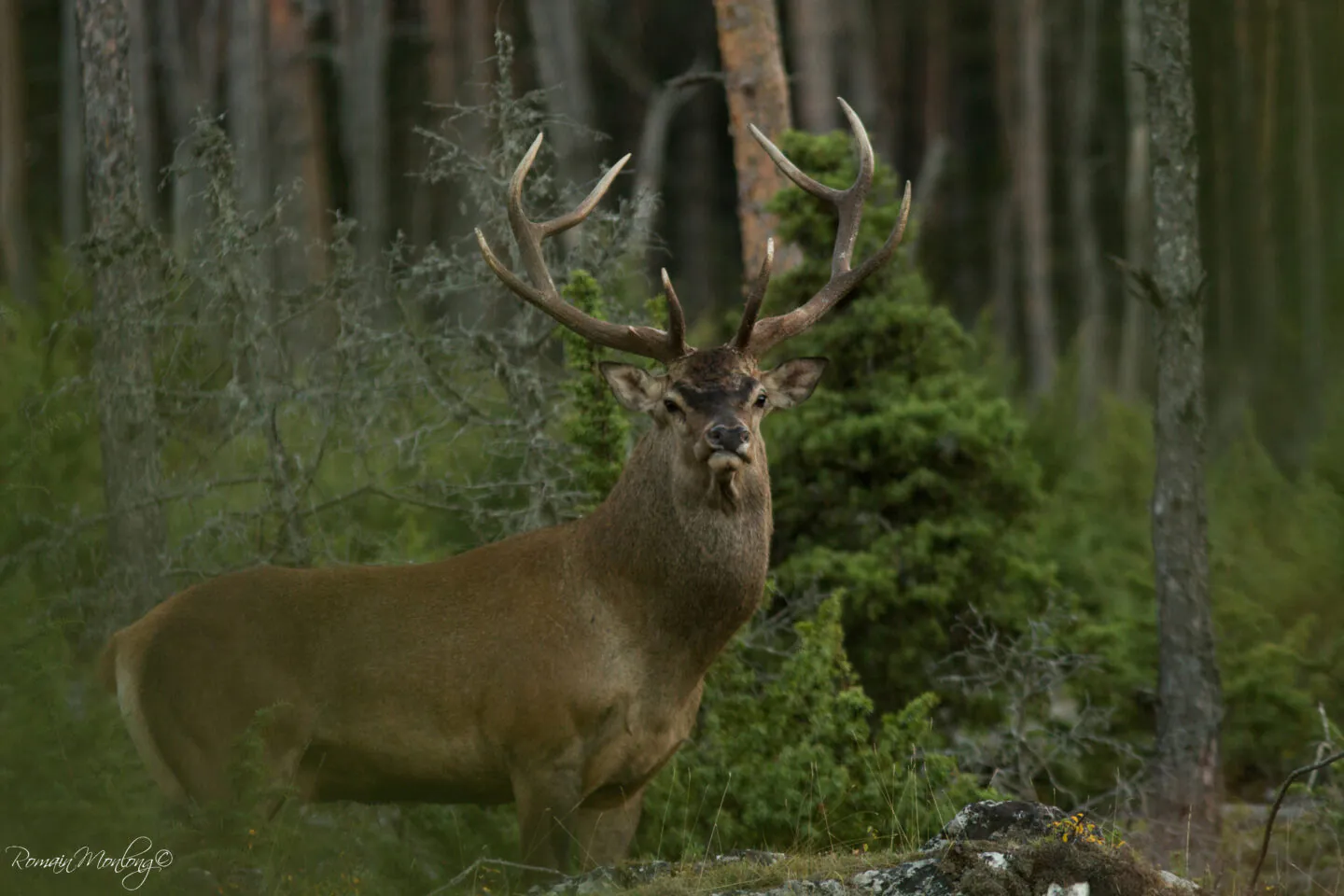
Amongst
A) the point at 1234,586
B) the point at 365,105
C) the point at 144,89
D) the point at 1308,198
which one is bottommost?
the point at 1234,586

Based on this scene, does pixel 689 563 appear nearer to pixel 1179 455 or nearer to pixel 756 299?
pixel 756 299

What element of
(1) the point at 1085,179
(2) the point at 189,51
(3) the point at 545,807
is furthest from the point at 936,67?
(3) the point at 545,807

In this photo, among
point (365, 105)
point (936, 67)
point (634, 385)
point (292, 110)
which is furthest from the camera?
point (936, 67)

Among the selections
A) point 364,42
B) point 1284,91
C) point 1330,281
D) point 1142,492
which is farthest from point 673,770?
point 1284,91

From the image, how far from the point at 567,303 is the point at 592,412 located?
1.01m

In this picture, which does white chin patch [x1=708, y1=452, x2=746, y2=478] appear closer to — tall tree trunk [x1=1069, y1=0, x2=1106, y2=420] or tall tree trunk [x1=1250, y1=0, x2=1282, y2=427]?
tall tree trunk [x1=1069, y1=0, x2=1106, y2=420]

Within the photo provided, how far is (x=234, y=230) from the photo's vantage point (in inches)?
352

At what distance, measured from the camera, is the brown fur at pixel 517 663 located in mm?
6785

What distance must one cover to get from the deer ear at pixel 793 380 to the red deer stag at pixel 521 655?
21 centimetres

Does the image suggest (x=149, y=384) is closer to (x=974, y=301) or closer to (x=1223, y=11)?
(x=1223, y=11)

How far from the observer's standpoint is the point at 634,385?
287 inches

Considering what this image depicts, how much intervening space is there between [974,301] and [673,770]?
109 ft

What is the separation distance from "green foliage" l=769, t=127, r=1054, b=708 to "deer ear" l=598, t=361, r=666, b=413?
8.33ft

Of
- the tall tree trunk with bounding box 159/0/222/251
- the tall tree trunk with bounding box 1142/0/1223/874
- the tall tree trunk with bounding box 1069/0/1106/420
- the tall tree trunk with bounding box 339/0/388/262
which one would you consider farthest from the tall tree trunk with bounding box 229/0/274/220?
the tall tree trunk with bounding box 1142/0/1223/874
